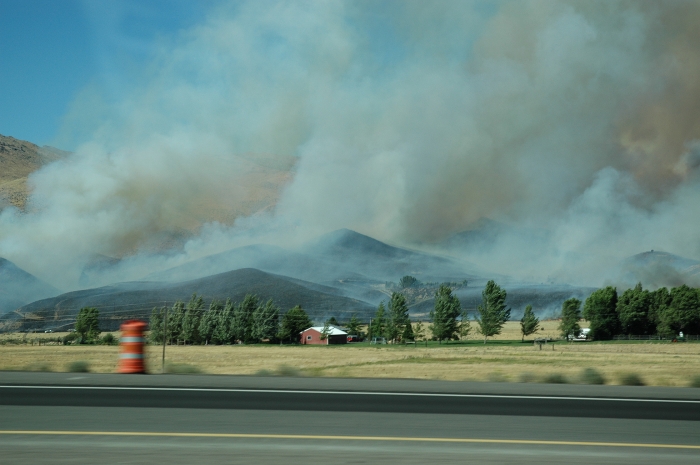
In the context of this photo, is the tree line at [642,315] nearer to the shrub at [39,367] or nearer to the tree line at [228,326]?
the tree line at [228,326]

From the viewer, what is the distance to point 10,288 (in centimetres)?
19850

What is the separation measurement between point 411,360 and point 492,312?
49.7 metres

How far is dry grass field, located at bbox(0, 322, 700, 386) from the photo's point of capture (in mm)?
18844

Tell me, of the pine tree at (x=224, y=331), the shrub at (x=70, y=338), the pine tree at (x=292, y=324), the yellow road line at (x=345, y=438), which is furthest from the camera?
the pine tree at (x=292, y=324)

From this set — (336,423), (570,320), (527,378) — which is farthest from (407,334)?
(336,423)

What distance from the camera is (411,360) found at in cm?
4428

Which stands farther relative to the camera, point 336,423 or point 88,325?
point 88,325

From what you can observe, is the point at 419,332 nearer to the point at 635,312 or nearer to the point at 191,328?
the point at 635,312

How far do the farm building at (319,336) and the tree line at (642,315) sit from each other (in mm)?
28031

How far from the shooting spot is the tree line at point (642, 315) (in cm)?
8288

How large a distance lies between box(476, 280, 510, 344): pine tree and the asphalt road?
7481 centimetres

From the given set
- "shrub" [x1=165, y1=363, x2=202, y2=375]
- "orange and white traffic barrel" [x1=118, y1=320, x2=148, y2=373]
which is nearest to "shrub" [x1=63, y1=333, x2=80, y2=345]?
"shrub" [x1=165, y1=363, x2=202, y2=375]

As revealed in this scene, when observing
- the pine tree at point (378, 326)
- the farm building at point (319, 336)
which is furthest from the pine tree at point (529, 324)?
the farm building at point (319, 336)

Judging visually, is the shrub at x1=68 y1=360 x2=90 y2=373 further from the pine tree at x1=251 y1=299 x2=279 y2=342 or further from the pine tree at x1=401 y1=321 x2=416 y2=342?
the pine tree at x1=401 y1=321 x2=416 y2=342
